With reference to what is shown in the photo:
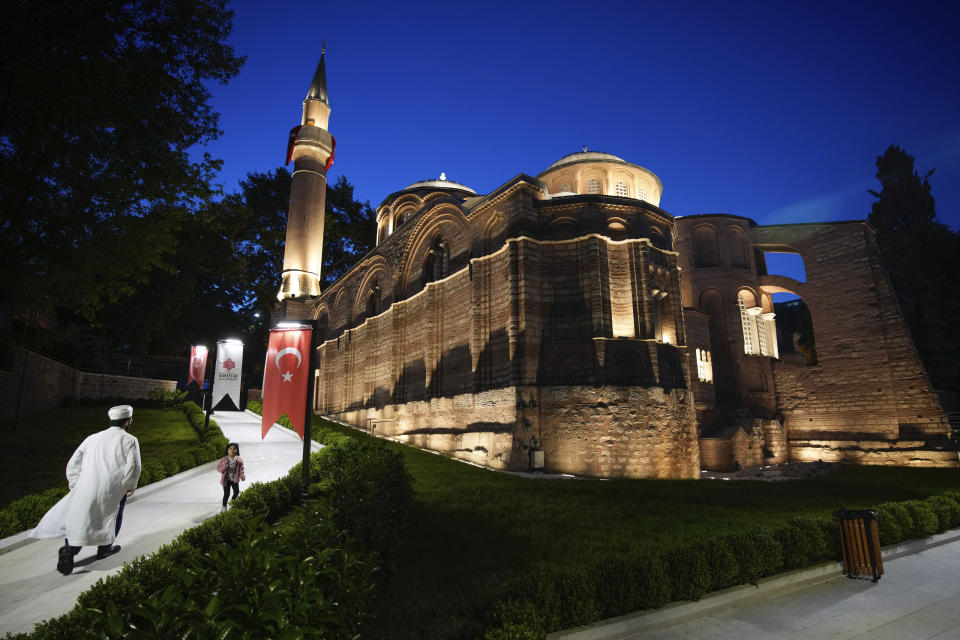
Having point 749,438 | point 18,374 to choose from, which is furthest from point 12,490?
point 749,438

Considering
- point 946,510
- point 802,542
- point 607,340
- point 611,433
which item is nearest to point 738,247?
point 607,340

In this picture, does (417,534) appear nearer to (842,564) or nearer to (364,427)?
(842,564)

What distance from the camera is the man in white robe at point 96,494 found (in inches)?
212

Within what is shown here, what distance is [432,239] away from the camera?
2194 centimetres

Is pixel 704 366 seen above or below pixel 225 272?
below

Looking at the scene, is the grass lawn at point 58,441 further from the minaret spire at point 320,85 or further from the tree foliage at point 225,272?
the minaret spire at point 320,85

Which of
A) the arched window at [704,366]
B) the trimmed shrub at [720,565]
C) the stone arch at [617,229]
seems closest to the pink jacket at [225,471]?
the trimmed shrub at [720,565]

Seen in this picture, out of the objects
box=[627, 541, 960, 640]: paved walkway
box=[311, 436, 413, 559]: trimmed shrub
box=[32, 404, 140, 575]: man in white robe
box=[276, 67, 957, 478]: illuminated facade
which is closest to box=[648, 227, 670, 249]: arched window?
box=[276, 67, 957, 478]: illuminated facade

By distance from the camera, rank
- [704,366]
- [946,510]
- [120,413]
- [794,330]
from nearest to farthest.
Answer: [120,413]
[946,510]
[704,366]
[794,330]

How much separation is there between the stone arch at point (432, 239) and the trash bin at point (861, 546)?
14798 mm

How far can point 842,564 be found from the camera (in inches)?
263

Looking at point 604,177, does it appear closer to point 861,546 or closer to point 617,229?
point 617,229

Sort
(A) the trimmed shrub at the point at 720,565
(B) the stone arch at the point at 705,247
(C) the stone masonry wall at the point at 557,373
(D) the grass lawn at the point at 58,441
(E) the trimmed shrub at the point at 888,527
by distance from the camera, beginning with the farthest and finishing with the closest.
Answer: (B) the stone arch at the point at 705,247 → (C) the stone masonry wall at the point at 557,373 → (D) the grass lawn at the point at 58,441 → (E) the trimmed shrub at the point at 888,527 → (A) the trimmed shrub at the point at 720,565

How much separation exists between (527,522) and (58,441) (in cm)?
1359
